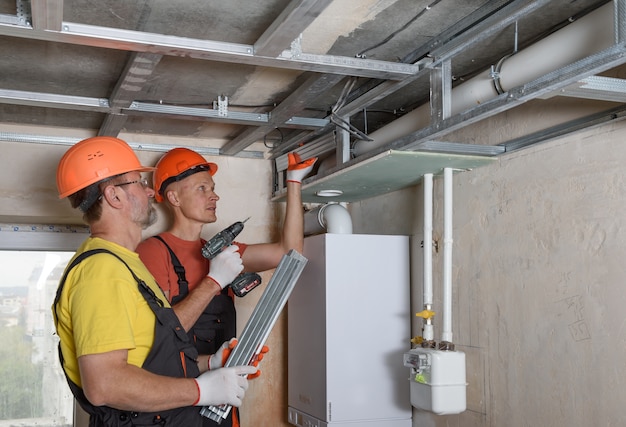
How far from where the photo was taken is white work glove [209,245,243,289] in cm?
276

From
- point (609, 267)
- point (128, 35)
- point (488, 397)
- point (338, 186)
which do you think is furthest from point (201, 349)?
point (609, 267)

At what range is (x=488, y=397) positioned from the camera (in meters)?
2.60

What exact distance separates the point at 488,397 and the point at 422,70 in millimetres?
1273

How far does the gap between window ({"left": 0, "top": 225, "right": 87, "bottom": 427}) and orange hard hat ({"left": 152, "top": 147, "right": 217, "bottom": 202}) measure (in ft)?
3.60

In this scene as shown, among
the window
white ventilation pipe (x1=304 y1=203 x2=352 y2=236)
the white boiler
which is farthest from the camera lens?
the window

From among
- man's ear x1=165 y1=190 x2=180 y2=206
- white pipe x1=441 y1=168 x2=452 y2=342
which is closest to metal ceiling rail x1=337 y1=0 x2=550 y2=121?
white pipe x1=441 y1=168 x2=452 y2=342

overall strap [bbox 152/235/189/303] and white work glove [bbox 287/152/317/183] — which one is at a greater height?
white work glove [bbox 287/152/317/183]

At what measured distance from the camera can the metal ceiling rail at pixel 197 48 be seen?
1.92m

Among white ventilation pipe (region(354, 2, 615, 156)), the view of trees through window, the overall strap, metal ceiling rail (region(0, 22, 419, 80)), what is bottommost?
the view of trees through window

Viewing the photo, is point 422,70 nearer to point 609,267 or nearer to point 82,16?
point 609,267

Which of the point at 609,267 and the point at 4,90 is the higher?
the point at 4,90

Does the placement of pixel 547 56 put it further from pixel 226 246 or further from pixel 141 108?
pixel 141 108

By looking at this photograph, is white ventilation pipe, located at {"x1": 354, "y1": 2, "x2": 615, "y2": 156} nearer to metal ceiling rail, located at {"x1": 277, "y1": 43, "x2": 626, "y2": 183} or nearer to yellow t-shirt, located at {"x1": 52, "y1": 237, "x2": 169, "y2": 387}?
metal ceiling rail, located at {"x1": 277, "y1": 43, "x2": 626, "y2": 183}

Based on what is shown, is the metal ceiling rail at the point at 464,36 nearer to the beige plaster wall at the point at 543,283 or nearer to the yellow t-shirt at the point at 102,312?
the beige plaster wall at the point at 543,283
